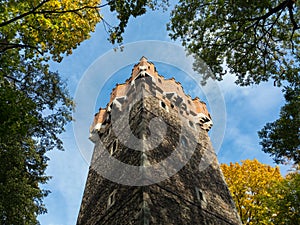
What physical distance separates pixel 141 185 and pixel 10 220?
388 centimetres

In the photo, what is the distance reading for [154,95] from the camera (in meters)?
16.5

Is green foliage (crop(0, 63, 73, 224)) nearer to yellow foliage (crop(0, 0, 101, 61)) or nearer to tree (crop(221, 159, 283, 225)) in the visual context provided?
yellow foliage (crop(0, 0, 101, 61))

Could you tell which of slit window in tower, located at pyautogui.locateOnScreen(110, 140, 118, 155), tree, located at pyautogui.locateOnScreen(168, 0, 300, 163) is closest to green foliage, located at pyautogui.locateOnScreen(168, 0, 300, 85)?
tree, located at pyautogui.locateOnScreen(168, 0, 300, 163)

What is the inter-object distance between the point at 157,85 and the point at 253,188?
27.1 ft

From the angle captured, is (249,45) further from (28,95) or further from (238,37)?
(28,95)

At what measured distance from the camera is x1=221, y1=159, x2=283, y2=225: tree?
15344mm

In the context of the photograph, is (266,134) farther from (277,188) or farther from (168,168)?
(277,188)

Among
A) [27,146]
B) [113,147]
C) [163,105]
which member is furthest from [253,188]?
[27,146]

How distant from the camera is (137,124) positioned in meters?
13.2

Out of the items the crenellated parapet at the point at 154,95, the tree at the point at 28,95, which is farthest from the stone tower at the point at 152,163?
the tree at the point at 28,95

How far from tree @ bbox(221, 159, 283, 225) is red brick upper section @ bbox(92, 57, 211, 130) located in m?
3.96

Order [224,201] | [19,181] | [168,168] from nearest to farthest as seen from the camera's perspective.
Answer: [19,181]
[168,168]
[224,201]

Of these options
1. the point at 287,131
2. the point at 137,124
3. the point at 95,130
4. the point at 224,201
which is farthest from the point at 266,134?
the point at 95,130

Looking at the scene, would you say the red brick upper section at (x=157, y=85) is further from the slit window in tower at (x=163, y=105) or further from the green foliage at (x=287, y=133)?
the green foliage at (x=287, y=133)
